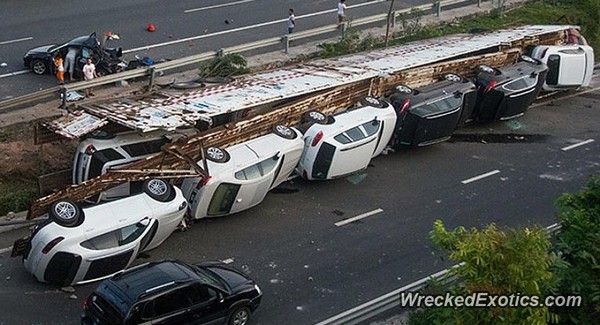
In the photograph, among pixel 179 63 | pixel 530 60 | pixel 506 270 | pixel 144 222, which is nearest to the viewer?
pixel 506 270

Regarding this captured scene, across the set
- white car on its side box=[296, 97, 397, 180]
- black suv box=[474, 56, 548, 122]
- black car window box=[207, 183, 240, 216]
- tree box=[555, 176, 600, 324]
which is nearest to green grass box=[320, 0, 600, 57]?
black suv box=[474, 56, 548, 122]

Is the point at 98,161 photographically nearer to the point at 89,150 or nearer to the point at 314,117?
the point at 89,150

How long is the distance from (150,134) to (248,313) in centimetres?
569

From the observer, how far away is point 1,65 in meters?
24.7

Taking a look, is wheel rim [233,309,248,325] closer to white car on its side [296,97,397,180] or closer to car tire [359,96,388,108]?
white car on its side [296,97,397,180]

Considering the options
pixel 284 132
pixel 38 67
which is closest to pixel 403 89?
pixel 284 132

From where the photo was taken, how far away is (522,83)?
23.7m

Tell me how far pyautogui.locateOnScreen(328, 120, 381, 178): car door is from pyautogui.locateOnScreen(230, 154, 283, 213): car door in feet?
5.29

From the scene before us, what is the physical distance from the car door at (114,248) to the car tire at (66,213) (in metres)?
0.45

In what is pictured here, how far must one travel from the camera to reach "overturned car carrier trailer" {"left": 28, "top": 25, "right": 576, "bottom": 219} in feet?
56.0

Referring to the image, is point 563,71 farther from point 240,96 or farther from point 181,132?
point 181,132

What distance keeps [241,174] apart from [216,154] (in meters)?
0.67

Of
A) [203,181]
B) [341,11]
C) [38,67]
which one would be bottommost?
[341,11]

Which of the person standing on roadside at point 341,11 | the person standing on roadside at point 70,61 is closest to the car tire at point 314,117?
the person standing on roadside at point 70,61
